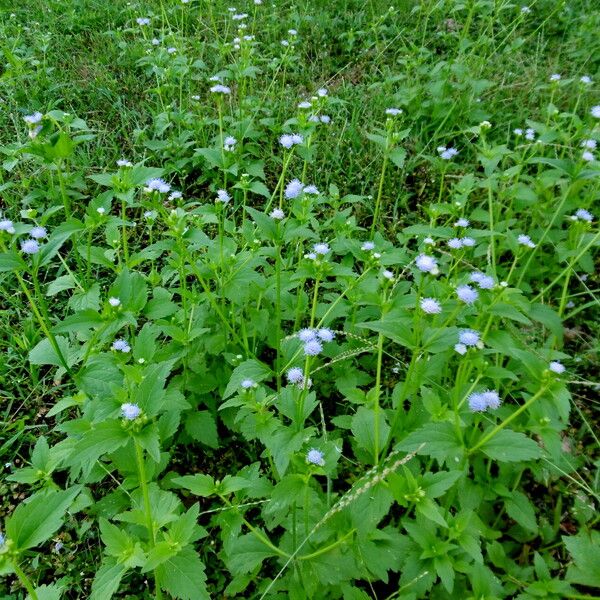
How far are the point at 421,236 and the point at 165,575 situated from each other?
6.80 ft

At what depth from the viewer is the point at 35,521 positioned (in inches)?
55.9

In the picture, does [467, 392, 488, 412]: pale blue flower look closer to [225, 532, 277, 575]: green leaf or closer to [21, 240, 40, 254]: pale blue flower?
[225, 532, 277, 575]: green leaf

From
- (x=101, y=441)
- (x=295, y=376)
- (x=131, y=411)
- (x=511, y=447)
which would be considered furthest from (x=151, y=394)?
(x=511, y=447)

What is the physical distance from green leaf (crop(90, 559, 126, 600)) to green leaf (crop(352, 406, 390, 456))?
2.88ft

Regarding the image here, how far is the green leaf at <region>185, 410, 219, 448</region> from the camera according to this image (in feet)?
7.51

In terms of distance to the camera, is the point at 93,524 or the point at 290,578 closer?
the point at 290,578

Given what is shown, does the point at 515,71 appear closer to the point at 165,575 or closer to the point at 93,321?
the point at 93,321

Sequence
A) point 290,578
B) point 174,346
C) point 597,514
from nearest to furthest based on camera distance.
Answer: point 290,578 → point 597,514 → point 174,346

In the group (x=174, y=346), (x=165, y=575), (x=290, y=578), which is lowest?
(x=290, y=578)

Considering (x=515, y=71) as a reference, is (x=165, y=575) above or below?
below

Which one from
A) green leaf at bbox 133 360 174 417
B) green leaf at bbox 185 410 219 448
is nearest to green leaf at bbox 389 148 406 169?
green leaf at bbox 185 410 219 448

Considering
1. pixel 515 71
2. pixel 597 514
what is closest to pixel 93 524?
pixel 597 514

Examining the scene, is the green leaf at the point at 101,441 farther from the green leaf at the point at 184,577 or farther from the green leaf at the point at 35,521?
the green leaf at the point at 184,577

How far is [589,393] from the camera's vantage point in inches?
106
